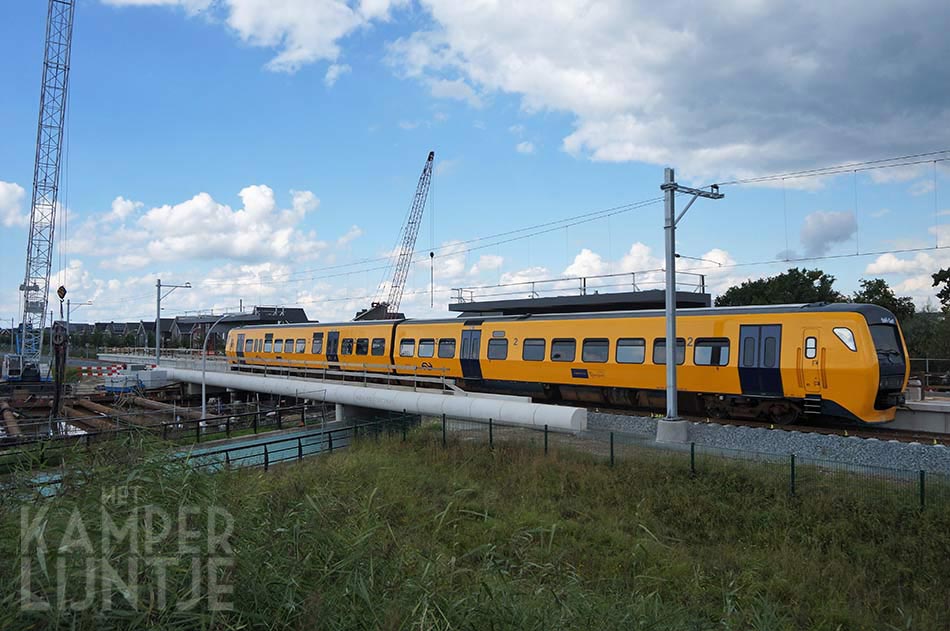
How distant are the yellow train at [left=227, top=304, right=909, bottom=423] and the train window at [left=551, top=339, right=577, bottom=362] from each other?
0.12 ft

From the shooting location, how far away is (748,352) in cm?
1825

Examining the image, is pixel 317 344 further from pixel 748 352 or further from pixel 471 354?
pixel 748 352

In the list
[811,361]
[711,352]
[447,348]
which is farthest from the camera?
[447,348]

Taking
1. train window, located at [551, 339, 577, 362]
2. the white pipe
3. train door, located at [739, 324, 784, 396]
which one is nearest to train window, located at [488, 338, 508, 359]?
train window, located at [551, 339, 577, 362]

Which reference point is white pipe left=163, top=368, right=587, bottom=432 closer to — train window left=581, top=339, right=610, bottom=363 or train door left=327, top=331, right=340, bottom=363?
train door left=327, top=331, right=340, bottom=363

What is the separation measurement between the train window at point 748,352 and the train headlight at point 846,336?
85.1 inches

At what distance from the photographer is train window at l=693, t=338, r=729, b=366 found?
18828 millimetres

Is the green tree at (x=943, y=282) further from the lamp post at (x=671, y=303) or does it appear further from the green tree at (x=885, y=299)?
the lamp post at (x=671, y=303)

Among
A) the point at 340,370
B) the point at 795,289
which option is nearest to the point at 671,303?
the point at 340,370

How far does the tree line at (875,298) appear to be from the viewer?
3744cm

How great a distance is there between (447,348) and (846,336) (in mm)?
15076

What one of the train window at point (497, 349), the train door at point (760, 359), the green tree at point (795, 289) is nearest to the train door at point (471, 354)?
the train window at point (497, 349)

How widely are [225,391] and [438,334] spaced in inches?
1023

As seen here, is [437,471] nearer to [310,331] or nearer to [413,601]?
[413,601]
